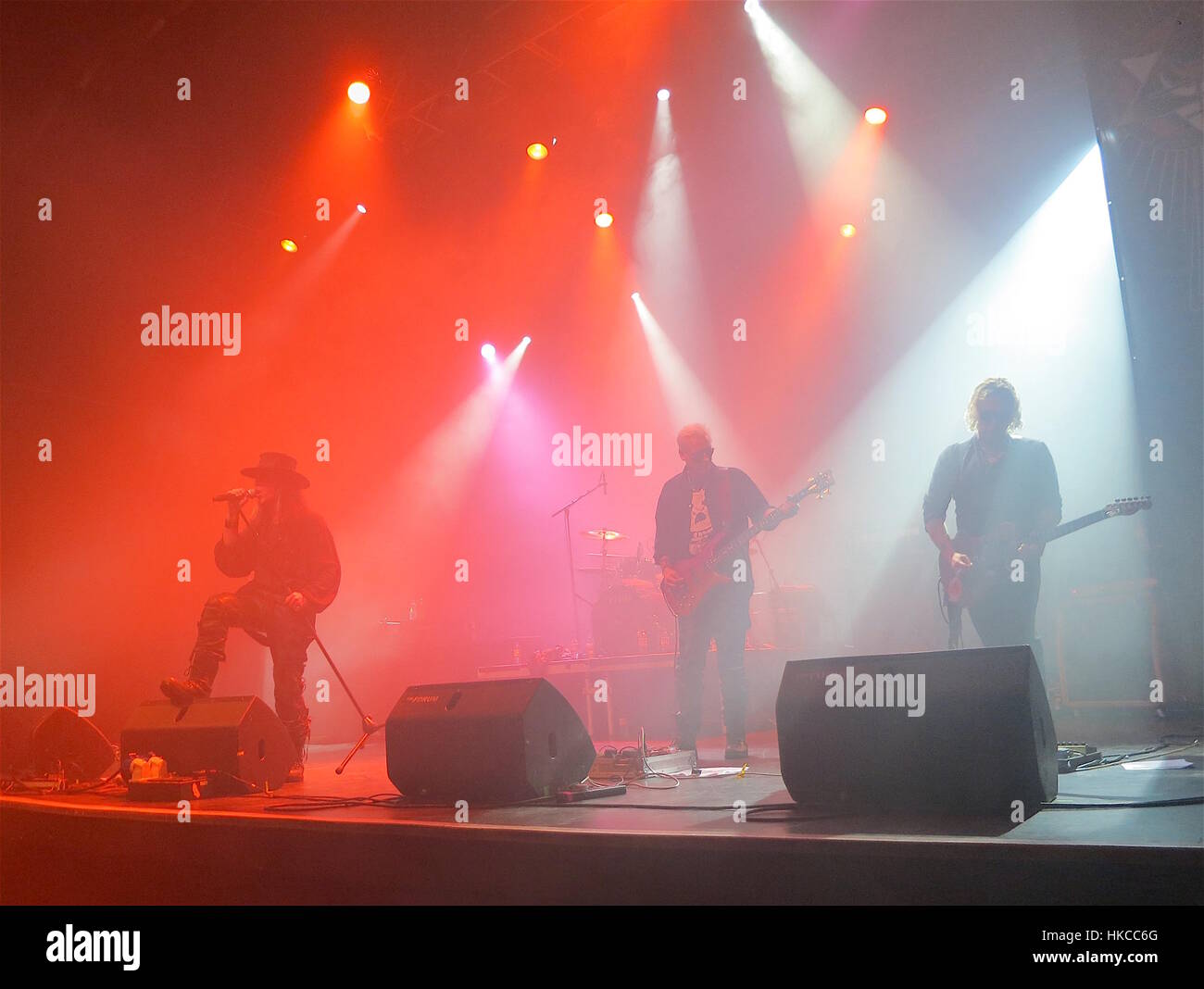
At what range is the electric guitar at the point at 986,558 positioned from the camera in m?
4.03

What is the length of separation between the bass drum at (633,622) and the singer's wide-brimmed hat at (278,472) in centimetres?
287

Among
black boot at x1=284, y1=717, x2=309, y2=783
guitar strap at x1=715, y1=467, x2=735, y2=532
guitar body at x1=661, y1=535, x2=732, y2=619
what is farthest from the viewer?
guitar strap at x1=715, y1=467, x2=735, y2=532

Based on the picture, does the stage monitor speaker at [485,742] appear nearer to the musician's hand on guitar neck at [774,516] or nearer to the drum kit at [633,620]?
the musician's hand on guitar neck at [774,516]

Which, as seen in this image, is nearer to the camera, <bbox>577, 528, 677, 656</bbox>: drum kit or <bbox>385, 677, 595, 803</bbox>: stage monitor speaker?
<bbox>385, 677, 595, 803</bbox>: stage monitor speaker

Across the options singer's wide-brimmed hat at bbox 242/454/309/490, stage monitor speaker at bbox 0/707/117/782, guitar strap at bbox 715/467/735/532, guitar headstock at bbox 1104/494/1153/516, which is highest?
singer's wide-brimmed hat at bbox 242/454/309/490

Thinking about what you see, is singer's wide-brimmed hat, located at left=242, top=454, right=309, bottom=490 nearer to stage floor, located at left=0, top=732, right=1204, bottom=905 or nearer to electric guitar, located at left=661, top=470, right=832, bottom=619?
stage floor, located at left=0, top=732, right=1204, bottom=905

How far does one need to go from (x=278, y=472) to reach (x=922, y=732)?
4208 mm

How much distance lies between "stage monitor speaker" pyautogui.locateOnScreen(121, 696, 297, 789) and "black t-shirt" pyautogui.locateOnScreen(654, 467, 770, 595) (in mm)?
2208

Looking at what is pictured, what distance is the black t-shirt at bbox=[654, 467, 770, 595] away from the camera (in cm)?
490

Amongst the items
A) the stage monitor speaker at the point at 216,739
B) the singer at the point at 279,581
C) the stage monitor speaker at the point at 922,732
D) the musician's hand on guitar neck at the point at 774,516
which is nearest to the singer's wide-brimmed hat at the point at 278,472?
the singer at the point at 279,581
